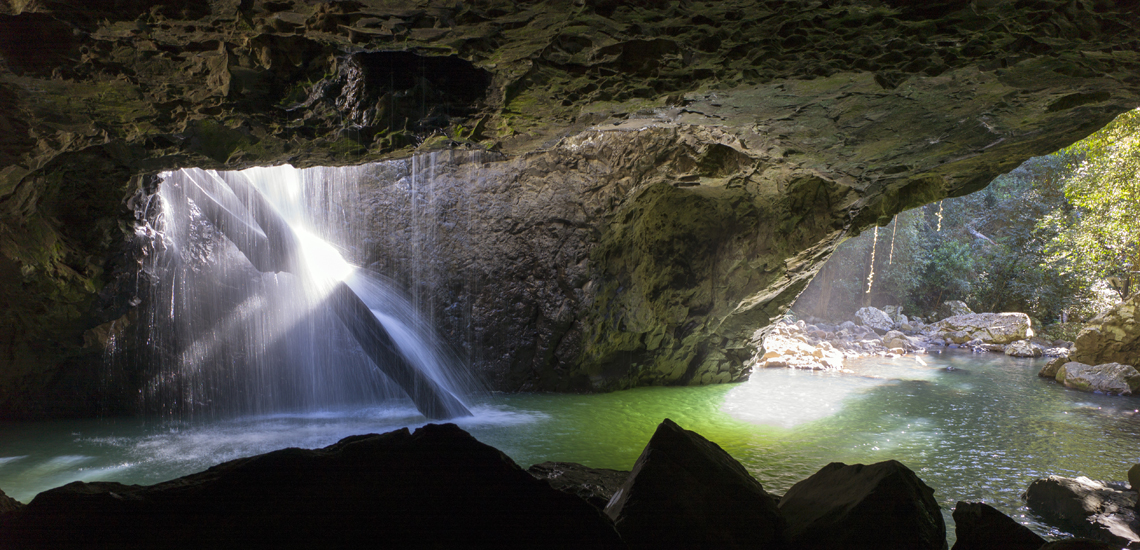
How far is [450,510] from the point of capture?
6.86ft

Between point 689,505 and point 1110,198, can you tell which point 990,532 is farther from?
point 1110,198

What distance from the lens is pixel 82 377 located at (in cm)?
741

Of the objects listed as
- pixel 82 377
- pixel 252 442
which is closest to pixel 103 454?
pixel 252 442

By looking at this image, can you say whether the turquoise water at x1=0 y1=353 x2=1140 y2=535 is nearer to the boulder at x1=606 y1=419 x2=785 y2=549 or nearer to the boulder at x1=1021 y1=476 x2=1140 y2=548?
the boulder at x1=1021 y1=476 x2=1140 y2=548

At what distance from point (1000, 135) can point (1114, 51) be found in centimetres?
182

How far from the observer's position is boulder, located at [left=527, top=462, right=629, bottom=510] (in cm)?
308

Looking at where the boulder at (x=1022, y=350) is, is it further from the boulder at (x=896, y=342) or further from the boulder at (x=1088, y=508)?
the boulder at (x=1088, y=508)

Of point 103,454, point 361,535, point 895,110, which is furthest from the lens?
point 103,454

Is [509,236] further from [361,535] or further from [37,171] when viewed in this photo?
[361,535]

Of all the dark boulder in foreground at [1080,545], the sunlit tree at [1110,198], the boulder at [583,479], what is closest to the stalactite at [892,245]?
the sunlit tree at [1110,198]

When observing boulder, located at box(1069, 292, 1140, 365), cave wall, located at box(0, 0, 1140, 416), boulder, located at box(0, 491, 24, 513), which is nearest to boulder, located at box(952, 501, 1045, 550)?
cave wall, located at box(0, 0, 1140, 416)

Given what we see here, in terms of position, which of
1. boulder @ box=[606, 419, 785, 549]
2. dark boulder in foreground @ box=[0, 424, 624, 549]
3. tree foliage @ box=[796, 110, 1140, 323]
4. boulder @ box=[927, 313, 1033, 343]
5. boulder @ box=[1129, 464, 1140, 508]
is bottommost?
boulder @ box=[1129, 464, 1140, 508]

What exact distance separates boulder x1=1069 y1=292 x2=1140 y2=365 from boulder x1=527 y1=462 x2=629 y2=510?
39.6ft

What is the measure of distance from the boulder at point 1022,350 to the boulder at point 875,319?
4756 mm
